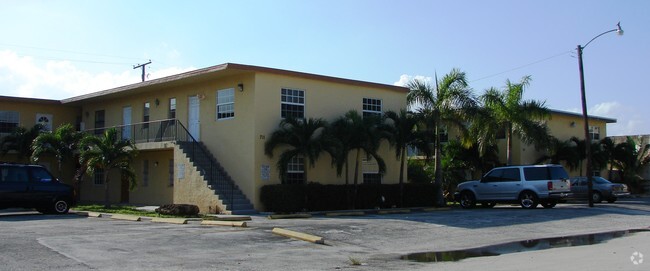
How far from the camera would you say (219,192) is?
22656 mm

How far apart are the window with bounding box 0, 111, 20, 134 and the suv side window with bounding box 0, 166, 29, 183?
11.5m

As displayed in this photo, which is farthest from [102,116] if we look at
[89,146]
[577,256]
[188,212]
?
[577,256]

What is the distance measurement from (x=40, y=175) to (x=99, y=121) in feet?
34.8

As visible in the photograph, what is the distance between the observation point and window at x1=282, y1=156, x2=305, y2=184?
24.3 meters

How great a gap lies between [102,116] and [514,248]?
2378 centimetres

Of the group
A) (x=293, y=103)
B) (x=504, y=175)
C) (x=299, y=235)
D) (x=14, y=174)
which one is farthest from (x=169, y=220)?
(x=504, y=175)

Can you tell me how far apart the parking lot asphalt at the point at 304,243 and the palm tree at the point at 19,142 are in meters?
9.63

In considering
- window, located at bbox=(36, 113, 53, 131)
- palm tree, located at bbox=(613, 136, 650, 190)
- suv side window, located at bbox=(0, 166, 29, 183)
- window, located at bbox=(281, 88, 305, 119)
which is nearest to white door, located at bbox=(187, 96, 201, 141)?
window, located at bbox=(281, 88, 305, 119)

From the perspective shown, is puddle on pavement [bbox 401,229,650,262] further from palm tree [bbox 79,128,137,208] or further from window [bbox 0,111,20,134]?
window [bbox 0,111,20,134]

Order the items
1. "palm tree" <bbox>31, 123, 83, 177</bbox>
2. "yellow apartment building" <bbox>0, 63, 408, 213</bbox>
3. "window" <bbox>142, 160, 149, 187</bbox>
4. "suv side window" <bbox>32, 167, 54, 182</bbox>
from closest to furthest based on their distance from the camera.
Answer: "suv side window" <bbox>32, 167, 54, 182</bbox>, "yellow apartment building" <bbox>0, 63, 408, 213</bbox>, "palm tree" <bbox>31, 123, 83, 177</bbox>, "window" <bbox>142, 160, 149, 187</bbox>

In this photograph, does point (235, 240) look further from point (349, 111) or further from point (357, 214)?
point (349, 111)

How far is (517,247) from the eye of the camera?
47.5 feet

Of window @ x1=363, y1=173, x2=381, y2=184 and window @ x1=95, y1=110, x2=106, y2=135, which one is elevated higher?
window @ x1=95, y1=110, x2=106, y2=135

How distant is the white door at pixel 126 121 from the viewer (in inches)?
1157
